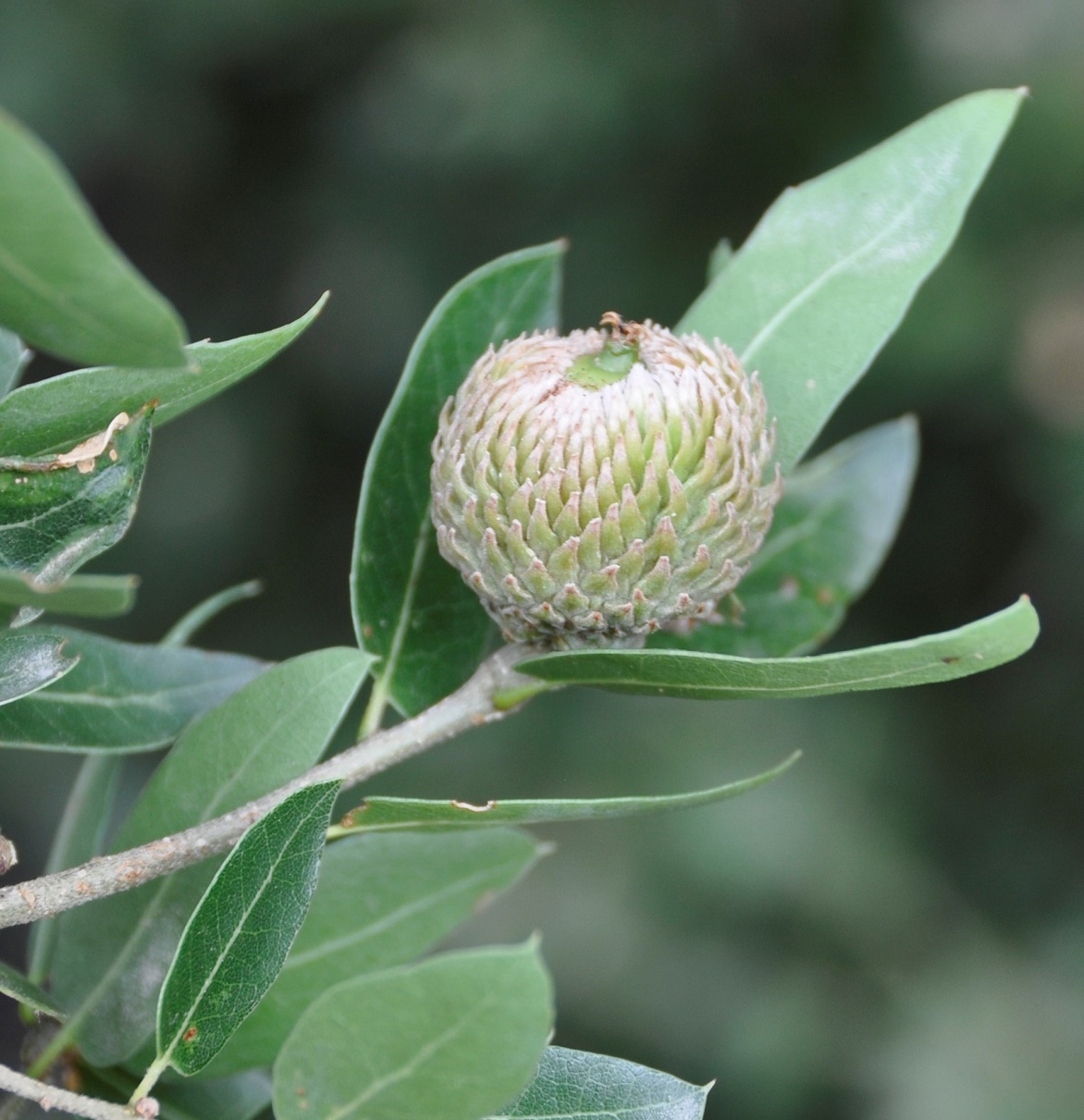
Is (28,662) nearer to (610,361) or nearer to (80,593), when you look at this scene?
(80,593)

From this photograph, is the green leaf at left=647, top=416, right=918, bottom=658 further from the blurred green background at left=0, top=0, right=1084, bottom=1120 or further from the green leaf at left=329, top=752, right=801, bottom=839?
the blurred green background at left=0, top=0, right=1084, bottom=1120

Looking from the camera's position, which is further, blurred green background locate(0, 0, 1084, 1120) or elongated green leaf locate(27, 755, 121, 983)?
blurred green background locate(0, 0, 1084, 1120)

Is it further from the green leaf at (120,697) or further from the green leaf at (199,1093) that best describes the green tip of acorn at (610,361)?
the green leaf at (199,1093)

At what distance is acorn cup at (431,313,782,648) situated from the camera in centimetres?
113

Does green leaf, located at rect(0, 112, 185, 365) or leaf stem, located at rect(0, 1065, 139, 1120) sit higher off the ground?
green leaf, located at rect(0, 112, 185, 365)

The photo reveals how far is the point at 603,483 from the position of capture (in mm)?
1122

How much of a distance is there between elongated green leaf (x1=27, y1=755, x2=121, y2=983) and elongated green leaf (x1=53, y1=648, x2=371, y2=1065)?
0.34 ft

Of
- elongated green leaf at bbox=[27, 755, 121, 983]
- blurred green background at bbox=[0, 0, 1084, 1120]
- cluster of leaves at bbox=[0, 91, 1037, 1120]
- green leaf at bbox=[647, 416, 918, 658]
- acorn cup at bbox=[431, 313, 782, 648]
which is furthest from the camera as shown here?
blurred green background at bbox=[0, 0, 1084, 1120]

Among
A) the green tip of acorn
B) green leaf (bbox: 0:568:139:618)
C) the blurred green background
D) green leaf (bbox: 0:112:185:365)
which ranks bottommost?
the blurred green background

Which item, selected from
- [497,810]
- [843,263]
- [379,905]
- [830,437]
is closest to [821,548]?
[843,263]

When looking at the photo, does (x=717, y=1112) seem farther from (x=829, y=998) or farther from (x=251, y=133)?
(x=251, y=133)

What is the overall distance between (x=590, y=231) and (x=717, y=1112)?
2622 millimetres

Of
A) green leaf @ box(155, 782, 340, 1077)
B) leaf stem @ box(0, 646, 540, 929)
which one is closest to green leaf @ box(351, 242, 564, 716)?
leaf stem @ box(0, 646, 540, 929)

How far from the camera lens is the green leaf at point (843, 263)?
1.34m
